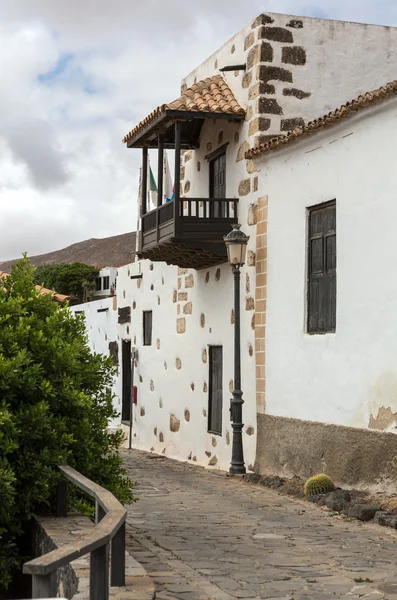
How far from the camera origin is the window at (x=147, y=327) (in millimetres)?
19203

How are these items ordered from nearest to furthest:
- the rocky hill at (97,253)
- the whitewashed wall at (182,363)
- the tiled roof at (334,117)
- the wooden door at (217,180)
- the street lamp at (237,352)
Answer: the tiled roof at (334,117) < the street lamp at (237,352) < the whitewashed wall at (182,363) < the wooden door at (217,180) < the rocky hill at (97,253)

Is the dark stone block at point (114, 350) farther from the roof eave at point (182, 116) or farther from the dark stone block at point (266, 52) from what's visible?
the dark stone block at point (266, 52)

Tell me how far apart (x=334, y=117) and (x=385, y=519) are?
4.50m

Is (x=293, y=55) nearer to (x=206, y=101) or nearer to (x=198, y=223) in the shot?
(x=206, y=101)

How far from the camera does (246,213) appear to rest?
44.9ft

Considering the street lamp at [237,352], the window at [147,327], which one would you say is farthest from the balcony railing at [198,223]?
the window at [147,327]

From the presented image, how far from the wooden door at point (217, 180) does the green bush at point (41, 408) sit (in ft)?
20.8

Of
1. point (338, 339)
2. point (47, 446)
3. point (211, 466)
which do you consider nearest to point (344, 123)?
point (338, 339)

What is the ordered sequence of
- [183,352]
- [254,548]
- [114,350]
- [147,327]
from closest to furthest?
[254,548] < [183,352] < [147,327] < [114,350]

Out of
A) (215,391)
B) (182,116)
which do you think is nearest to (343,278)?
(182,116)

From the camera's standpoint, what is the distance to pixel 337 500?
31.7 ft

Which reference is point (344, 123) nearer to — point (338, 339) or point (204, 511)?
point (338, 339)

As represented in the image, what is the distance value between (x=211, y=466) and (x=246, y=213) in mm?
3997

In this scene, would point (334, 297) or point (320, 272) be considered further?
point (320, 272)
